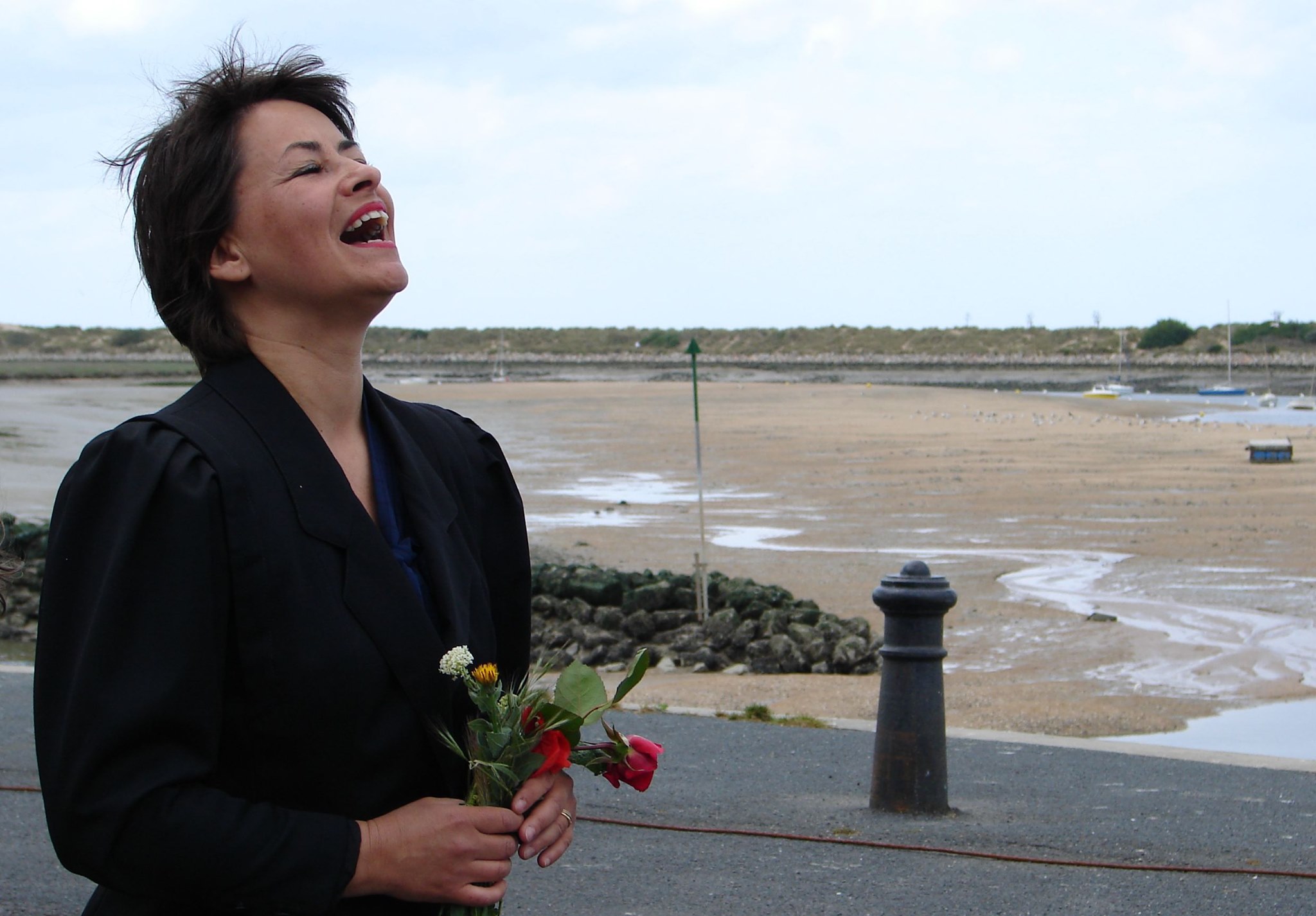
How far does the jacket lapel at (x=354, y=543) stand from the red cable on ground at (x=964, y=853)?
4183 millimetres

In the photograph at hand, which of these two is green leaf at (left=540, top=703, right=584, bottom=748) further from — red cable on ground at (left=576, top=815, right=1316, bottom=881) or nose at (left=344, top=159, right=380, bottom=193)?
red cable on ground at (left=576, top=815, right=1316, bottom=881)

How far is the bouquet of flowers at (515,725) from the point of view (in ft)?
6.18

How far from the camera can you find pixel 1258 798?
6738mm

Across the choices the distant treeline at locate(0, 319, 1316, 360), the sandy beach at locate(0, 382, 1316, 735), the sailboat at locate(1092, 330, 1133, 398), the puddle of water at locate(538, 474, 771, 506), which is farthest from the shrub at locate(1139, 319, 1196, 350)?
the puddle of water at locate(538, 474, 771, 506)

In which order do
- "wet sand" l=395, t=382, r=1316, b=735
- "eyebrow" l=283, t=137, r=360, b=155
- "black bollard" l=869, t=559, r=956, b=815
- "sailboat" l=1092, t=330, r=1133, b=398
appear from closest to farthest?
"eyebrow" l=283, t=137, r=360, b=155 → "black bollard" l=869, t=559, r=956, b=815 → "wet sand" l=395, t=382, r=1316, b=735 → "sailboat" l=1092, t=330, r=1133, b=398

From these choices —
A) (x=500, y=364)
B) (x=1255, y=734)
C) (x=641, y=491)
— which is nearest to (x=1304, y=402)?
(x=641, y=491)

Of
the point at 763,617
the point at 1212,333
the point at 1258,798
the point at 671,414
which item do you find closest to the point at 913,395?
the point at 671,414

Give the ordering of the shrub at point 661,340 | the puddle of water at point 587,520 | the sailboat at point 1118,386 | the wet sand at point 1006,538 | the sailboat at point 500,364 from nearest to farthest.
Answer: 1. the wet sand at point 1006,538
2. the puddle of water at point 587,520
3. the sailboat at point 1118,386
4. the sailboat at point 500,364
5. the shrub at point 661,340

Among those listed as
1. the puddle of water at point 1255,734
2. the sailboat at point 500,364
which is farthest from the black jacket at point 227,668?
the sailboat at point 500,364

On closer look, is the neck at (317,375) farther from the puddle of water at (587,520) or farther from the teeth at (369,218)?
the puddle of water at (587,520)

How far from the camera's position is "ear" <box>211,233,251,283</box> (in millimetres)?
2021

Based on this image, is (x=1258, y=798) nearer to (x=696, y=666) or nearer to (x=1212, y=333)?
(x=696, y=666)

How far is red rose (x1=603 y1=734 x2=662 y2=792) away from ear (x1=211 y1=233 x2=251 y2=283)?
87 centimetres

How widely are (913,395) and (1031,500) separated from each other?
3658cm
